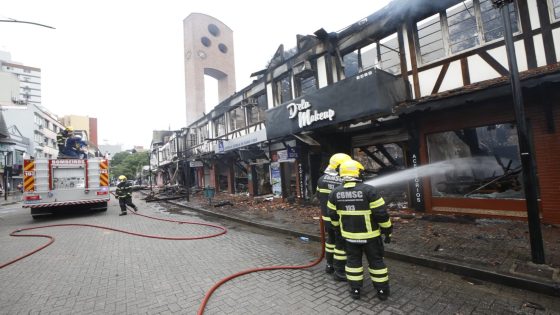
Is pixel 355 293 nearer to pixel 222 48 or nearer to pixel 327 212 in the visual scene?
pixel 327 212

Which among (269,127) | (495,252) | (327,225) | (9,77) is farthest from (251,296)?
(9,77)

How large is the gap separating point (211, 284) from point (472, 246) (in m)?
4.74

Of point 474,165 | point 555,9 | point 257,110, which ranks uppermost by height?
point 257,110

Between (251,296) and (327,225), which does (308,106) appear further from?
(251,296)

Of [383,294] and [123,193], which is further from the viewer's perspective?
[123,193]

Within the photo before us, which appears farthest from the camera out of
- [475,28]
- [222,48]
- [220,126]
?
[222,48]

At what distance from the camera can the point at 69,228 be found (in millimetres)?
9078

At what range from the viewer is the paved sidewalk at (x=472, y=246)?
3.68 meters

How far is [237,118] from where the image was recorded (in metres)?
17.9

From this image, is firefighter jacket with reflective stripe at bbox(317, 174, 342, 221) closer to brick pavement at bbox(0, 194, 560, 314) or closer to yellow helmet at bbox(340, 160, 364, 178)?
yellow helmet at bbox(340, 160, 364, 178)

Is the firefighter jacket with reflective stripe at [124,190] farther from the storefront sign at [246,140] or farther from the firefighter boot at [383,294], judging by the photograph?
the firefighter boot at [383,294]

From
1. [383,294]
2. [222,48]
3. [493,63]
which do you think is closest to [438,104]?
[493,63]

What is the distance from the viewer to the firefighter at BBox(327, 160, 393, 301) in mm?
3402

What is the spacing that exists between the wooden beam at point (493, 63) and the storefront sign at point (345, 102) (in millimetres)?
1961
